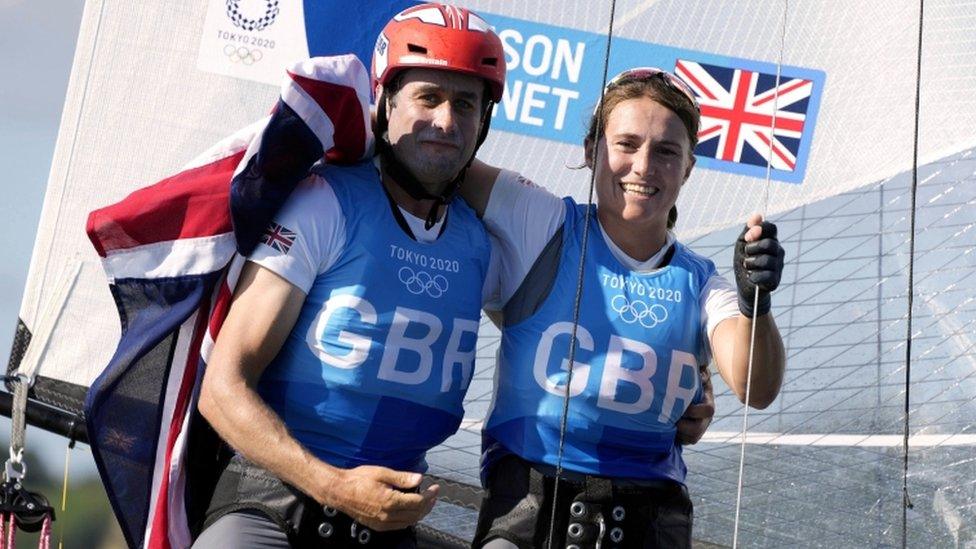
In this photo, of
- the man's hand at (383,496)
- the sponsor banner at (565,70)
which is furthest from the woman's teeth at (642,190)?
the sponsor banner at (565,70)

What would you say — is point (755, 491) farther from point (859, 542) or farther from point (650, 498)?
point (650, 498)

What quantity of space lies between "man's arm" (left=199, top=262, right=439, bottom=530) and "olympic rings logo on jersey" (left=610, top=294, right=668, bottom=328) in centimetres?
49

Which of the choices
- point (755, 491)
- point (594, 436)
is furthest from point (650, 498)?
point (755, 491)

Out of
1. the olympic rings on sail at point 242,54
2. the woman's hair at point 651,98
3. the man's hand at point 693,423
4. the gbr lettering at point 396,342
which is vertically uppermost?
the olympic rings on sail at point 242,54

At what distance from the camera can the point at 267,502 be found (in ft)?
9.21

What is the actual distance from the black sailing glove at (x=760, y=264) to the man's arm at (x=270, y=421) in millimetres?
555

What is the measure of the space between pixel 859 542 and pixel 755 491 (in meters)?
0.25

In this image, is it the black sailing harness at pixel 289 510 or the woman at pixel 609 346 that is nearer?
the black sailing harness at pixel 289 510

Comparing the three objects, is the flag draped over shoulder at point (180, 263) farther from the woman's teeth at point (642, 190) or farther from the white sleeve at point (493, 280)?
the woman's teeth at point (642, 190)

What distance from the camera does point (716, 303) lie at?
3.01 meters

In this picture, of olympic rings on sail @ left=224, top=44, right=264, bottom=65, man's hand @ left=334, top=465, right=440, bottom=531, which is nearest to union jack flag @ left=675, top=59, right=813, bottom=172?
olympic rings on sail @ left=224, top=44, right=264, bottom=65

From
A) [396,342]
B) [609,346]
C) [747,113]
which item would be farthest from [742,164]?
[396,342]

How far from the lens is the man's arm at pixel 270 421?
8.68ft

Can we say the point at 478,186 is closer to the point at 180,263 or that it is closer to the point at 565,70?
the point at 180,263
